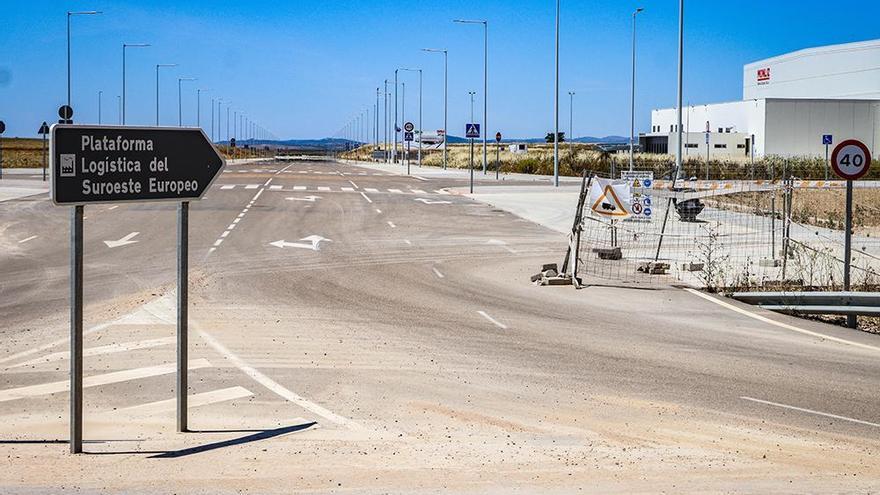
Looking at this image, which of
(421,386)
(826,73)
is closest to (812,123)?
(826,73)

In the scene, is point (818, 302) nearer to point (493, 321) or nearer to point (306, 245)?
point (493, 321)

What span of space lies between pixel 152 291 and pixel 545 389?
8289mm

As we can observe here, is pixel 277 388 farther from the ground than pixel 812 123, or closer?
closer

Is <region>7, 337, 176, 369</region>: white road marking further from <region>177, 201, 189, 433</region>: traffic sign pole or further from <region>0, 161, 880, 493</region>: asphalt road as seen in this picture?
<region>177, 201, 189, 433</region>: traffic sign pole

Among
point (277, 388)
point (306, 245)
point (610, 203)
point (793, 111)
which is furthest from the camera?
point (793, 111)

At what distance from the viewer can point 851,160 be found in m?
15.0

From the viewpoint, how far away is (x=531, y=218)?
32656mm

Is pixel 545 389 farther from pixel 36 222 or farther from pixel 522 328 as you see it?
pixel 36 222

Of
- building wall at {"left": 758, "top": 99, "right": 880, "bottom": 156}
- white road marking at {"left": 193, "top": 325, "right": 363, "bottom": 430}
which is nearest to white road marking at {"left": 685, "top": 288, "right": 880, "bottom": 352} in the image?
white road marking at {"left": 193, "top": 325, "right": 363, "bottom": 430}

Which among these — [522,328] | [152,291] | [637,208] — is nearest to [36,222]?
[152,291]

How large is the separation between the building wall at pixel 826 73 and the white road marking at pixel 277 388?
270ft

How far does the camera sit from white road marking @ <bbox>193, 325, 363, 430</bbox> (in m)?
8.74

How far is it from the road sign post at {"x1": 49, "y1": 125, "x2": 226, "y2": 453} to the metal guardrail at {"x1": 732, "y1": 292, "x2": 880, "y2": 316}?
30.3ft

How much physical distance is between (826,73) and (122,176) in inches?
3716
